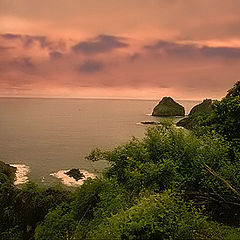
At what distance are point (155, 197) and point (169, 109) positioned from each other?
5237 inches

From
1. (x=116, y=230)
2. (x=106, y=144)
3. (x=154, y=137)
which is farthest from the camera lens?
(x=106, y=144)

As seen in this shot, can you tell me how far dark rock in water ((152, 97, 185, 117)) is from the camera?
461ft

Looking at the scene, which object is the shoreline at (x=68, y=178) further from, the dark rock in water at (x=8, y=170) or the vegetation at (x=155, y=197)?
the vegetation at (x=155, y=197)

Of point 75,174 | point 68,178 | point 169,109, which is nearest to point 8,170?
point 68,178

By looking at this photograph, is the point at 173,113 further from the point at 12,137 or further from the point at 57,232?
the point at 57,232

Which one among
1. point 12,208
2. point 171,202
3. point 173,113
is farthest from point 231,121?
point 173,113

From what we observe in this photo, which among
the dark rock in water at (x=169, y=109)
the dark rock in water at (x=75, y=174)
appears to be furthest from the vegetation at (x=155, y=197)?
the dark rock in water at (x=169, y=109)

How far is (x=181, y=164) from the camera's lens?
1730 cm

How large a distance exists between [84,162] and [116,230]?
4242 cm

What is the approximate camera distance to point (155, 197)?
11.8 meters

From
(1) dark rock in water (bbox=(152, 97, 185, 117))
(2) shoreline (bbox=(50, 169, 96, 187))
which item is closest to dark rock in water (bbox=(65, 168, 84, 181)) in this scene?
(2) shoreline (bbox=(50, 169, 96, 187))

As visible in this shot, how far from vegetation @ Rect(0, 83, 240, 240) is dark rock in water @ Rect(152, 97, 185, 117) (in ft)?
385

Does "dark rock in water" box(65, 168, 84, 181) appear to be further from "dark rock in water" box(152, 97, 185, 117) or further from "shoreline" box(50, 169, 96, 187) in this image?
"dark rock in water" box(152, 97, 185, 117)

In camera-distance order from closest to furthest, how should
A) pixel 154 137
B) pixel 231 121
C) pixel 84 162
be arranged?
pixel 154 137, pixel 231 121, pixel 84 162
